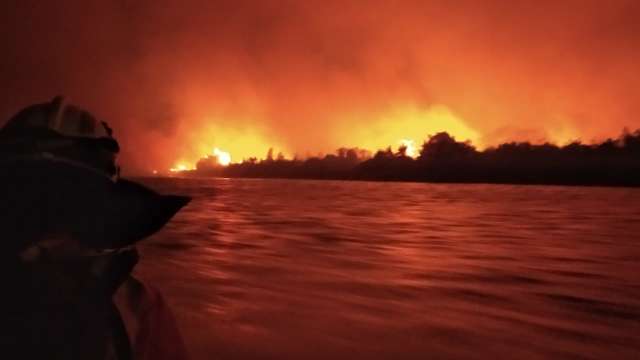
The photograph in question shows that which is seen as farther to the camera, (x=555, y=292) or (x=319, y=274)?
(x=319, y=274)

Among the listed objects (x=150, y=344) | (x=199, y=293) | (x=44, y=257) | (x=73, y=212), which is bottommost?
(x=199, y=293)

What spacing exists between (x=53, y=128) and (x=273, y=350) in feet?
16.4

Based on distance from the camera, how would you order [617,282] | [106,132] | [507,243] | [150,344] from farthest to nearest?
[507,243] → [617,282] → [150,344] → [106,132]

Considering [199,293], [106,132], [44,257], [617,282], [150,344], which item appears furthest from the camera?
[617,282]

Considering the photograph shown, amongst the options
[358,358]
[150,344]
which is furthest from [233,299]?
[150,344]

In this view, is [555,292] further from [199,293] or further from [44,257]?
[44,257]

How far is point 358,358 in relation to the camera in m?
5.84

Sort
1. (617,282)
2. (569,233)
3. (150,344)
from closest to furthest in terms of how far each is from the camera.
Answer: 1. (150,344)
2. (617,282)
3. (569,233)

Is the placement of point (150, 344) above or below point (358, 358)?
above

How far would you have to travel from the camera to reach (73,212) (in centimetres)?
163

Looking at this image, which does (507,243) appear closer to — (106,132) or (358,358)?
(358,358)

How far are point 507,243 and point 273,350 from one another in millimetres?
12403

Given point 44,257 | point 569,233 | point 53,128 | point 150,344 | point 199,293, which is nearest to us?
point 44,257

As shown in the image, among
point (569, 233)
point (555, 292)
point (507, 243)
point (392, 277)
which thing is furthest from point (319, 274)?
point (569, 233)
